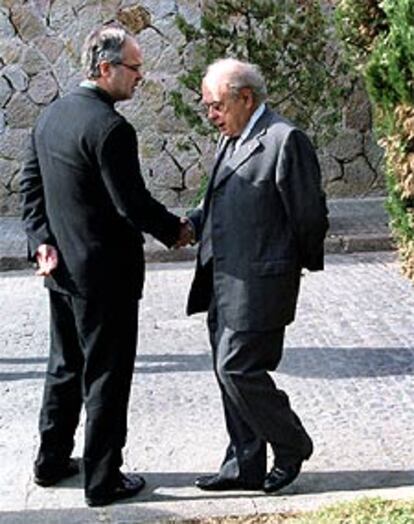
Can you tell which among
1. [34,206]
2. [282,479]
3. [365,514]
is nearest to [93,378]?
[34,206]

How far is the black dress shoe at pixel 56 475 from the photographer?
5.21m

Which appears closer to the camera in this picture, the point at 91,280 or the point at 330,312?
the point at 91,280

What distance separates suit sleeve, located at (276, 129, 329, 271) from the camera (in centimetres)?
455

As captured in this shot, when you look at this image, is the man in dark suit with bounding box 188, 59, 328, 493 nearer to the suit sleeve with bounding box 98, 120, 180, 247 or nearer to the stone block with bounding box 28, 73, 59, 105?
the suit sleeve with bounding box 98, 120, 180, 247

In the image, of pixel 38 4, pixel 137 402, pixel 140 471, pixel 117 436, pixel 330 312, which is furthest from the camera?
pixel 38 4

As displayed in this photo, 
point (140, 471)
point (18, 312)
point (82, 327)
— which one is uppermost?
point (82, 327)

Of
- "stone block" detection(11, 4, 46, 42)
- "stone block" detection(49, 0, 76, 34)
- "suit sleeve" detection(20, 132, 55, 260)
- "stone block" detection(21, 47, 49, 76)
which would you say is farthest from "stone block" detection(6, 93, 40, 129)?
"suit sleeve" detection(20, 132, 55, 260)

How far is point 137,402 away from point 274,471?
160cm

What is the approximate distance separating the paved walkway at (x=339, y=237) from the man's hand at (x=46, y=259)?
6.05m

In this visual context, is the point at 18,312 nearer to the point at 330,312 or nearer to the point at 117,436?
the point at 330,312

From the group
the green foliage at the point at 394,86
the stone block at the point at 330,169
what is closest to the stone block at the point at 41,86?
the stone block at the point at 330,169

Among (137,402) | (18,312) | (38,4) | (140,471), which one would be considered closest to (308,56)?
(38,4)

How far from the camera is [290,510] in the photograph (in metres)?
4.78

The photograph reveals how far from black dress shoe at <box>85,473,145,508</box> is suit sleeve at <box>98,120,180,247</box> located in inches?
42.5
